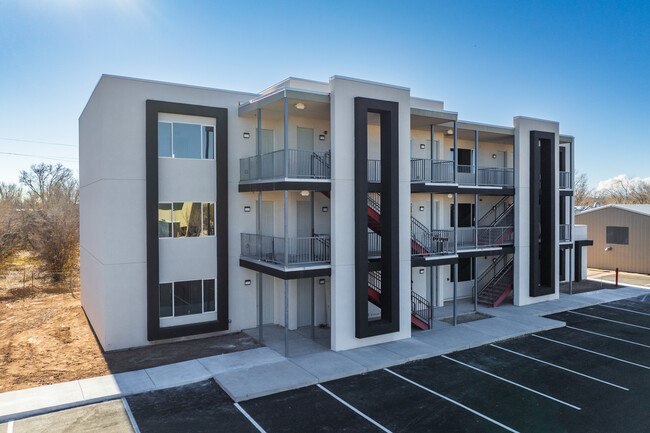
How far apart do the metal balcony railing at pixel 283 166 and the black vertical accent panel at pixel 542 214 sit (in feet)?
36.2

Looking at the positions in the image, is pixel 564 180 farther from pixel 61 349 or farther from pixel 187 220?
pixel 61 349

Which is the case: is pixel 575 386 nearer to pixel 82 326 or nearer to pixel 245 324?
pixel 245 324

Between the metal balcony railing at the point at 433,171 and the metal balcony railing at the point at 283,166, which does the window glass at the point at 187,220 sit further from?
the metal balcony railing at the point at 433,171

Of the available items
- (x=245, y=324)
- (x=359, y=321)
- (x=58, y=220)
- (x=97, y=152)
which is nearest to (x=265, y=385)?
(x=359, y=321)

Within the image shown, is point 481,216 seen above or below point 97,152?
below

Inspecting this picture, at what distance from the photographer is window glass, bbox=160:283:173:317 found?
14.9 meters

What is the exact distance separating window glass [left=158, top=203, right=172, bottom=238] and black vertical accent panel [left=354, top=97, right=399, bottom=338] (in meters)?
6.39

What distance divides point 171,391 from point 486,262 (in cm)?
1681

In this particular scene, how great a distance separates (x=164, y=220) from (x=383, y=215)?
24.5ft

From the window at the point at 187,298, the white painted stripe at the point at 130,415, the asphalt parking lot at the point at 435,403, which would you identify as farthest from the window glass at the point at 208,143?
the white painted stripe at the point at 130,415

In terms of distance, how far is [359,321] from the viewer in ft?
46.1

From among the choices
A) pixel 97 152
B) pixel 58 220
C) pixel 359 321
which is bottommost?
pixel 359 321

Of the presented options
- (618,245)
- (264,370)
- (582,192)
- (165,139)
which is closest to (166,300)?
(264,370)

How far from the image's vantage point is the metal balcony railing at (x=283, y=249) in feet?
47.3
